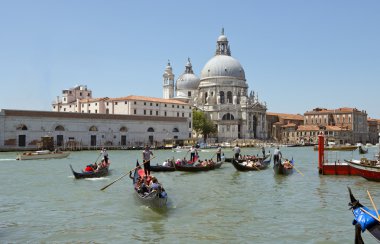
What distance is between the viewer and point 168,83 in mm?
82250

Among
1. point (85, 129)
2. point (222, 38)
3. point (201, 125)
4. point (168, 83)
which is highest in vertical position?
point (222, 38)

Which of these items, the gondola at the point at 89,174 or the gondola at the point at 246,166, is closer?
the gondola at the point at 89,174

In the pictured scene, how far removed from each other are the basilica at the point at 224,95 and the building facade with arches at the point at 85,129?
56.5ft

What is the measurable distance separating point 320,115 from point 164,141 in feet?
150

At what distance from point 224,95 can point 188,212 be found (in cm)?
6972

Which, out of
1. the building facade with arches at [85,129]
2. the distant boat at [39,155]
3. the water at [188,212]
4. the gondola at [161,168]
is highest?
the building facade with arches at [85,129]

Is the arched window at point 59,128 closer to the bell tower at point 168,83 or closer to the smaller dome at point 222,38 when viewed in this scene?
the bell tower at point 168,83

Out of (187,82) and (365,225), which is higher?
(187,82)

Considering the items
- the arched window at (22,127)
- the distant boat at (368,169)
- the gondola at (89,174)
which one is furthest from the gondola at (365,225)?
the arched window at (22,127)

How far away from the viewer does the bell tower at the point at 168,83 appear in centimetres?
8200

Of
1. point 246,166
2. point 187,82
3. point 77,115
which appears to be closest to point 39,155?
point 246,166

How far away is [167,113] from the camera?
63.4 meters

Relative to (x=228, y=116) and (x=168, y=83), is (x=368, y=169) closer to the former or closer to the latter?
(x=228, y=116)

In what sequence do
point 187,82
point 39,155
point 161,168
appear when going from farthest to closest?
point 187,82 → point 39,155 → point 161,168
